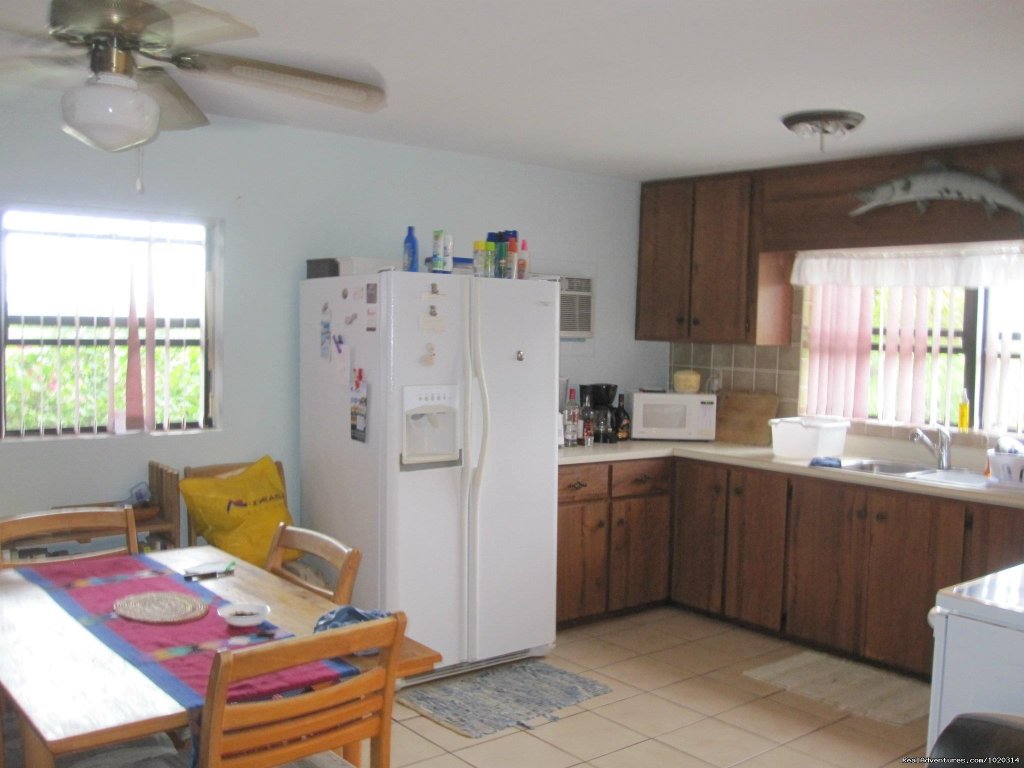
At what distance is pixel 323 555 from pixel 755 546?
2.51m

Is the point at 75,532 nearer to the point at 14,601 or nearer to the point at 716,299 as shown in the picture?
the point at 14,601

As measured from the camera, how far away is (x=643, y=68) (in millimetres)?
2916

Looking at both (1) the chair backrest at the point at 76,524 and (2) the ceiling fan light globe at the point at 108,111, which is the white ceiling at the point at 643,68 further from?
(1) the chair backrest at the point at 76,524

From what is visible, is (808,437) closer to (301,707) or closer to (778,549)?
(778,549)

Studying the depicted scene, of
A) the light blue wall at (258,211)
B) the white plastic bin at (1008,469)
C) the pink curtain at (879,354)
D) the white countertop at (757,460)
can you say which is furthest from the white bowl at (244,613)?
the pink curtain at (879,354)

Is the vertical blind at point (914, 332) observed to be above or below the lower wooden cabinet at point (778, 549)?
above

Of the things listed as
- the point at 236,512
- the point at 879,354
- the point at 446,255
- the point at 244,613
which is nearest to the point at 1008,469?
the point at 879,354

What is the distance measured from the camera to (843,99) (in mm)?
3232

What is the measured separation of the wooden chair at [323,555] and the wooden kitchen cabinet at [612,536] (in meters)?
1.78

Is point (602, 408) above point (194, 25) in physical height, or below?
below

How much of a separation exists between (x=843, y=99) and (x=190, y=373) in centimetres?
279

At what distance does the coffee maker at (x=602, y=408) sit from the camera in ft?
15.8

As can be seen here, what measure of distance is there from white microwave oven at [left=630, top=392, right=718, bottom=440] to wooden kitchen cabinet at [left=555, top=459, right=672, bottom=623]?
0.76 ft

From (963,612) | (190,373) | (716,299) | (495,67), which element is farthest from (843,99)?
(190,373)
